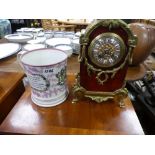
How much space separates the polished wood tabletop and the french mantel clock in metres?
0.03

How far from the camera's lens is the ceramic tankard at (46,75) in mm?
462

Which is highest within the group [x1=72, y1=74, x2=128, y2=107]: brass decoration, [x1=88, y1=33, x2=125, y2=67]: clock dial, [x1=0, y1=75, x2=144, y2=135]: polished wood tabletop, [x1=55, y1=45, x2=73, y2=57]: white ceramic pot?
[x1=88, y1=33, x2=125, y2=67]: clock dial

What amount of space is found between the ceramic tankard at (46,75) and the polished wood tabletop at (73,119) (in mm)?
31

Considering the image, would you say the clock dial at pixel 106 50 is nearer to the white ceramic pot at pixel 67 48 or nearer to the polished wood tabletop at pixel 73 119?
the polished wood tabletop at pixel 73 119

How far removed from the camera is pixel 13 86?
0.60 m

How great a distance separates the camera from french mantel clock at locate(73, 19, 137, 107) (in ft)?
1.52

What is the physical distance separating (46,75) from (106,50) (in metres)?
0.19

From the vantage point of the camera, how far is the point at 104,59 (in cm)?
50

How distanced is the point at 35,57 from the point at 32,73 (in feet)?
0.31

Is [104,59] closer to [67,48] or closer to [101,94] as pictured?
[101,94]

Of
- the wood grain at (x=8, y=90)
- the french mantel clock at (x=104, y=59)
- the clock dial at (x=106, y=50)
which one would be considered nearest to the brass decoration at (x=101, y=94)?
the french mantel clock at (x=104, y=59)

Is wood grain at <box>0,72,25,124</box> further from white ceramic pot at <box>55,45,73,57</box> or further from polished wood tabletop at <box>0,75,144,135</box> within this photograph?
white ceramic pot at <box>55,45,73,57</box>

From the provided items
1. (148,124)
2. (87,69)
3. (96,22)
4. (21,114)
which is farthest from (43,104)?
(148,124)

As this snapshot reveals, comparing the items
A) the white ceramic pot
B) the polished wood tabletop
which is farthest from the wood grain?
the white ceramic pot
